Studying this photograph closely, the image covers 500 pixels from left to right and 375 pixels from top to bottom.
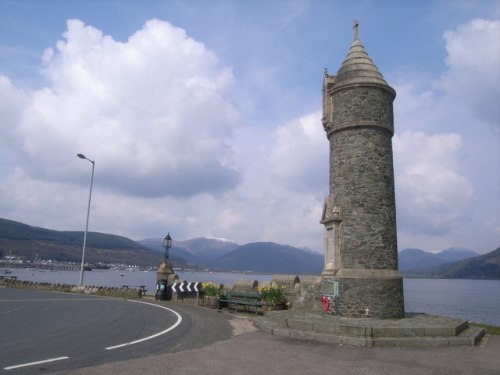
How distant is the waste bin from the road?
7002mm

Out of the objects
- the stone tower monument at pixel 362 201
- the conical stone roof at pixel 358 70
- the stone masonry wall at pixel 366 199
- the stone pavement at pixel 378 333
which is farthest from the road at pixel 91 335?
the conical stone roof at pixel 358 70

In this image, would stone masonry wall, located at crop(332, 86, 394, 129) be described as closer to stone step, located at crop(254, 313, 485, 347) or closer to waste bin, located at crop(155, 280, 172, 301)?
stone step, located at crop(254, 313, 485, 347)

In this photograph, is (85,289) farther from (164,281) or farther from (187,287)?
(187,287)

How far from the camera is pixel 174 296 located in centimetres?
2369

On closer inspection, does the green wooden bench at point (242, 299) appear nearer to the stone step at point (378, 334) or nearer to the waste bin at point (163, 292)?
the stone step at point (378, 334)

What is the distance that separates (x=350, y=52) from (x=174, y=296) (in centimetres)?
1619

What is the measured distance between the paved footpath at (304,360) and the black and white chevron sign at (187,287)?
11.7 meters

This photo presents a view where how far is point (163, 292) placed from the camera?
24125 mm

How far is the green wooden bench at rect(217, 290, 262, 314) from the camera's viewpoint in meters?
17.0

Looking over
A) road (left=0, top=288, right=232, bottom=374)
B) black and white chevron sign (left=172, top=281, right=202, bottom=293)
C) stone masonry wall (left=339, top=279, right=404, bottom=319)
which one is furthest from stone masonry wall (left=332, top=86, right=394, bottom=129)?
black and white chevron sign (left=172, top=281, right=202, bottom=293)

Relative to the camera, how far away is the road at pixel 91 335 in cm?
796

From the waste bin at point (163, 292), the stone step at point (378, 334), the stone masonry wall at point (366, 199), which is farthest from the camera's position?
the waste bin at point (163, 292)

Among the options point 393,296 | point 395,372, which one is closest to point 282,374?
point 395,372

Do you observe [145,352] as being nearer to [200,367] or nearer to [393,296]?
[200,367]
